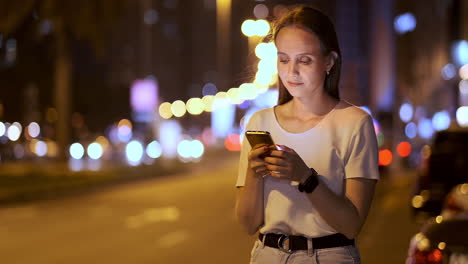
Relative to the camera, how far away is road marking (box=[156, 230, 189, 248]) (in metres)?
12.9

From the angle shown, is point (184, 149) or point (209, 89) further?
point (209, 89)

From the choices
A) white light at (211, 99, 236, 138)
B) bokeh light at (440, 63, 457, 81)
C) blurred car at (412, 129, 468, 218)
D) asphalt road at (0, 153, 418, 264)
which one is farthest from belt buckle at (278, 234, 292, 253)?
white light at (211, 99, 236, 138)

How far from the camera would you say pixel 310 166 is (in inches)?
125

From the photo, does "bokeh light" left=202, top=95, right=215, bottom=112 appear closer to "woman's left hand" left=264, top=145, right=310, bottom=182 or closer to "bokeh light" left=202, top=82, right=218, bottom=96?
"bokeh light" left=202, top=82, right=218, bottom=96

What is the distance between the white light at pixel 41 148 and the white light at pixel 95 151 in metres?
2.81

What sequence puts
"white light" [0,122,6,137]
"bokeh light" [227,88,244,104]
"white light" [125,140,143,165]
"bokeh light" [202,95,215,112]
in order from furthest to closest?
"bokeh light" [202,95,215,112] < "bokeh light" [227,88,244,104] < "white light" [0,122,6,137] < "white light" [125,140,143,165]

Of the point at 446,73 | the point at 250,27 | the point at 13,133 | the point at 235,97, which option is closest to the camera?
the point at 250,27

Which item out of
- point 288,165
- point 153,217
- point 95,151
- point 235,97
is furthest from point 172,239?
point 235,97

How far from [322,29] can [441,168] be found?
10075 mm

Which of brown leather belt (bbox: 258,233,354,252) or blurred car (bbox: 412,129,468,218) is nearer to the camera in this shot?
brown leather belt (bbox: 258,233,354,252)

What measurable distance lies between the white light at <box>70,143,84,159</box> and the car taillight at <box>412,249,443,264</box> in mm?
41738

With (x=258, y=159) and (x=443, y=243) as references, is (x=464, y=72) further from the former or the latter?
(x=258, y=159)

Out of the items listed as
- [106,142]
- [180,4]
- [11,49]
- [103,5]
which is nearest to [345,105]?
[103,5]

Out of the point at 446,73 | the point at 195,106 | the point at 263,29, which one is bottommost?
the point at 263,29
